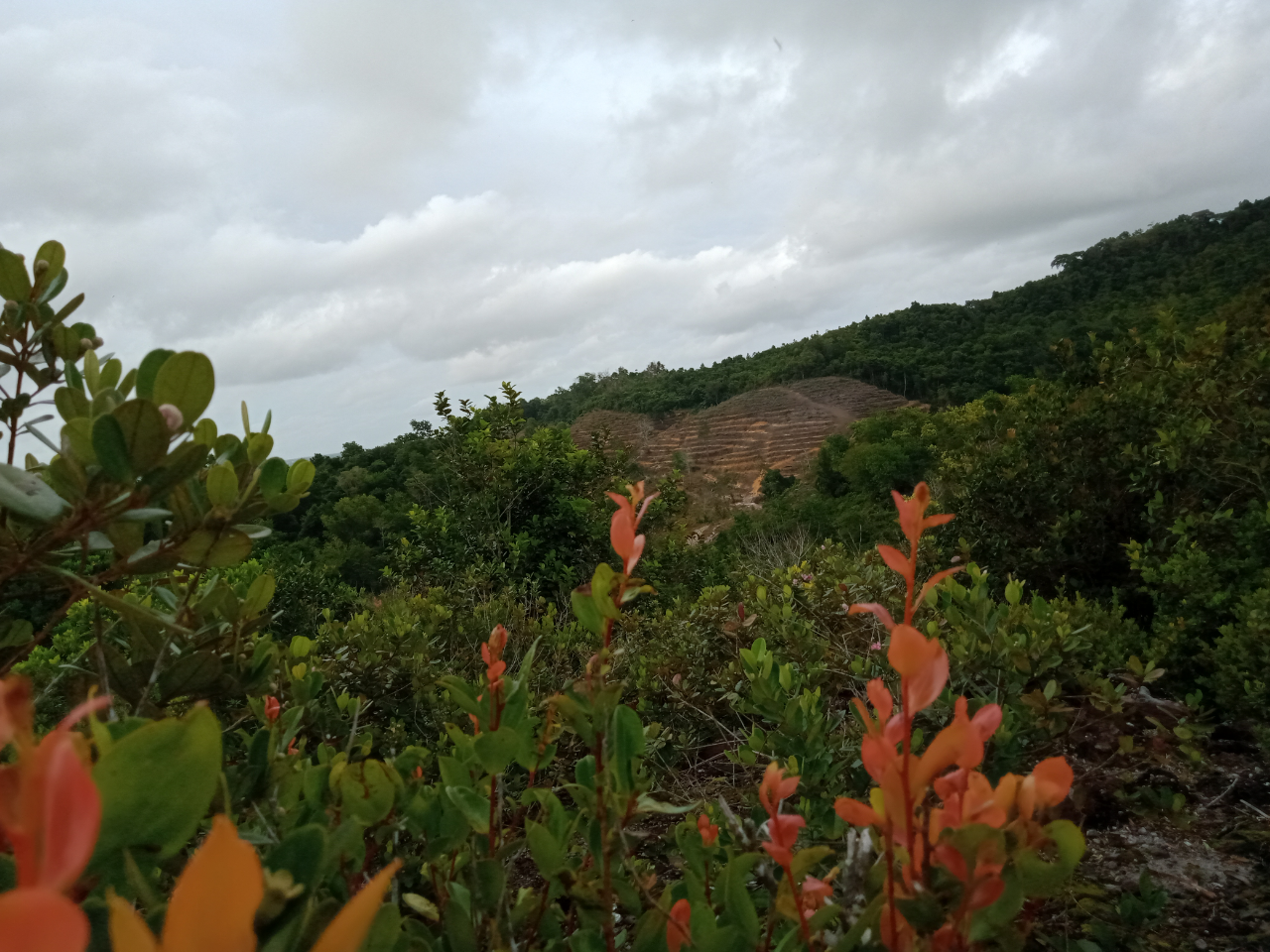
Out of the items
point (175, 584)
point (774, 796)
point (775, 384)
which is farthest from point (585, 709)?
point (775, 384)

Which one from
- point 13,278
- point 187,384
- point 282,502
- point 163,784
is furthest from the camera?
point 13,278

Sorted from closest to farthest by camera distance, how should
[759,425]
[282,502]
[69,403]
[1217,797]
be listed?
[69,403], [282,502], [1217,797], [759,425]

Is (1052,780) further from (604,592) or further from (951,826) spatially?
(604,592)

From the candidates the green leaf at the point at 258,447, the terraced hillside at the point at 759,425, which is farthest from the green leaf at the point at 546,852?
the terraced hillside at the point at 759,425

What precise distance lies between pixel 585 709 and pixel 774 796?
203 mm

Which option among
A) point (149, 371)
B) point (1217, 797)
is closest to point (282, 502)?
point (149, 371)

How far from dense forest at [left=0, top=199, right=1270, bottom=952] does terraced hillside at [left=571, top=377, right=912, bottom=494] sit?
1106 inches

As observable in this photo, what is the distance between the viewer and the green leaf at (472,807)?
75 centimetres

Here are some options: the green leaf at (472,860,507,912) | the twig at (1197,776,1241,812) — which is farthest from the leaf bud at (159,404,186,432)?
the twig at (1197,776,1241,812)

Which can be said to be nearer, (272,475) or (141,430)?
(141,430)

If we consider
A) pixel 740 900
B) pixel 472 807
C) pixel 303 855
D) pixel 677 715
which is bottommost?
pixel 677 715

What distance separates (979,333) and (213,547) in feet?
133

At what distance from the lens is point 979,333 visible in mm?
36875

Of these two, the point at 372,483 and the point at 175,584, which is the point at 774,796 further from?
the point at 372,483
